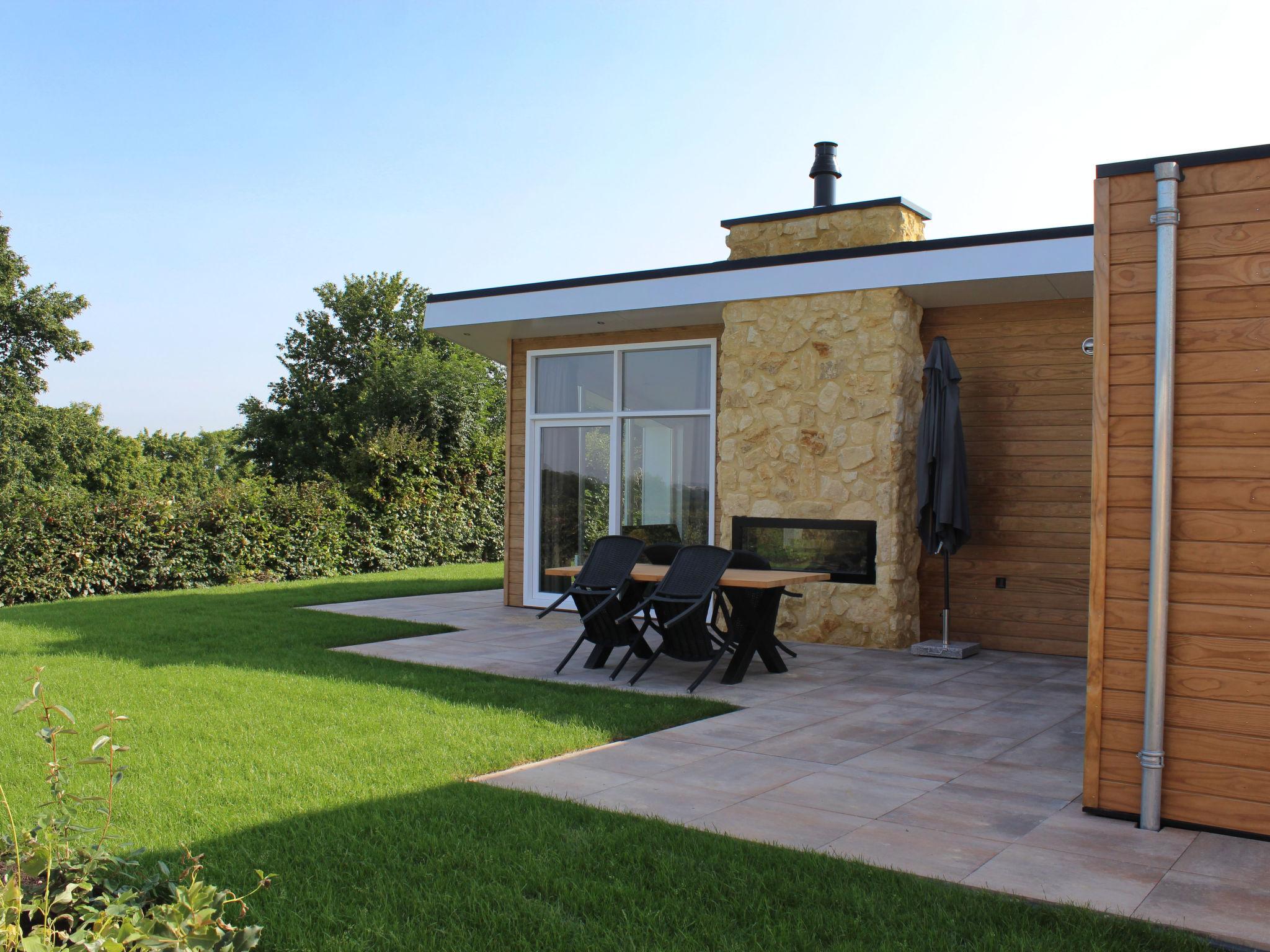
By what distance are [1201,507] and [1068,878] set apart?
142 centimetres

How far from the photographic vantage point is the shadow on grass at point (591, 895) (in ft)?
9.14

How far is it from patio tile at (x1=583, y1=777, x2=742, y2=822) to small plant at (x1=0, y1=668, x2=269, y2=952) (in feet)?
5.31

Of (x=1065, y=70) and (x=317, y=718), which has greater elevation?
(x=1065, y=70)

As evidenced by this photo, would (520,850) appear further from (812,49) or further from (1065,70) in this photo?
(812,49)

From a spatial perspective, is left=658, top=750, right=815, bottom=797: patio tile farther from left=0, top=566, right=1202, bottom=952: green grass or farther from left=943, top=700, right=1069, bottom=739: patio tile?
left=943, top=700, right=1069, bottom=739: patio tile

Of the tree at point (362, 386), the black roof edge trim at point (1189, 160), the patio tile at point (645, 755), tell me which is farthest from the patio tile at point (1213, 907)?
the tree at point (362, 386)

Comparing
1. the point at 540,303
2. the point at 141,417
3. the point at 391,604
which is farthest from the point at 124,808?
the point at 141,417

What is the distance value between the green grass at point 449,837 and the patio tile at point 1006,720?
4.64 ft

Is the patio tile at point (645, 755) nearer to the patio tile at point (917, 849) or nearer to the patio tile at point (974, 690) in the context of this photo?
the patio tile at point (917, 849)

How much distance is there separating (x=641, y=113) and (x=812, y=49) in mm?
2075

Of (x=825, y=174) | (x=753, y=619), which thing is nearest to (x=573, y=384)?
(x=825, y=174)

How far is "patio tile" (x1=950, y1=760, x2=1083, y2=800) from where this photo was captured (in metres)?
4.31

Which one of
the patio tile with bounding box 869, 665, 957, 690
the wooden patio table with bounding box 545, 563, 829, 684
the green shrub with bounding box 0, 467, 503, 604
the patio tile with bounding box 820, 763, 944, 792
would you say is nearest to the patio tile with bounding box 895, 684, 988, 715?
the patio tile with bounding box 869, 665, 957, 690

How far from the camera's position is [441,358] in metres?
29.1
